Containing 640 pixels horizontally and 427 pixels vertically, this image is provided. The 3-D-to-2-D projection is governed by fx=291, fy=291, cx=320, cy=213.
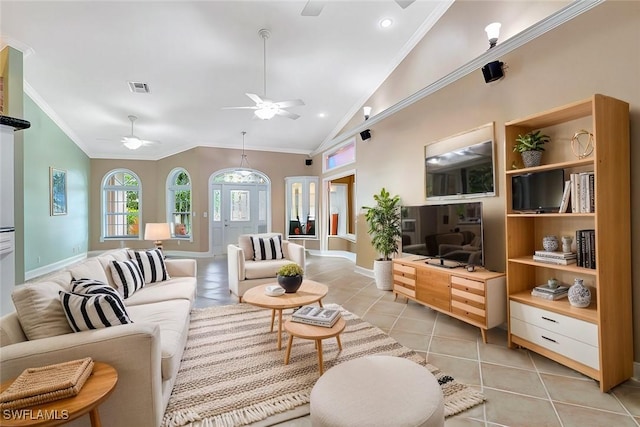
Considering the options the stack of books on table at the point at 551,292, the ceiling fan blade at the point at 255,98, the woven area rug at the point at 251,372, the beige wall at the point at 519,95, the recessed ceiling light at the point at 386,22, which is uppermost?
the recessed ceiling light at the point at 386,22

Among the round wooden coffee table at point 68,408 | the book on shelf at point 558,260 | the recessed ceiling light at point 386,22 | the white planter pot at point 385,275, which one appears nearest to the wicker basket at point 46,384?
the round wooden coffee table at point 68,408

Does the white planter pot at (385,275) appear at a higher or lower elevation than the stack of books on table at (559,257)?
lower

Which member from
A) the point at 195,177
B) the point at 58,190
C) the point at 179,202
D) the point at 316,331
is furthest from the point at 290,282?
the point at 179,202

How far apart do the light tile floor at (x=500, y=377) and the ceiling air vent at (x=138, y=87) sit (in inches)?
152

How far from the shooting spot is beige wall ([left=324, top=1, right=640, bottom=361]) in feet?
6.94

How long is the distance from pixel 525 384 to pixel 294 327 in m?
1.69

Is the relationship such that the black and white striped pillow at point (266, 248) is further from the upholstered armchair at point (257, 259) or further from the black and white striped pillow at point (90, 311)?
the black and white striped pillow at point (90, 311)

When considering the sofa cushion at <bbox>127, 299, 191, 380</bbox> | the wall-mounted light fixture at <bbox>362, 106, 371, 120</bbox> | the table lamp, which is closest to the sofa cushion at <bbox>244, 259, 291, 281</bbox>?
the sofa cushion at <bbox>127, 299, 191, 380</bbox>

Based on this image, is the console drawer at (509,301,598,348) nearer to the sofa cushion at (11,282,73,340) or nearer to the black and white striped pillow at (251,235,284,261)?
the black and white striped pillow at (251,235,284,261)

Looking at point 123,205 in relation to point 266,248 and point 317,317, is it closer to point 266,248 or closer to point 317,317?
point 266,248

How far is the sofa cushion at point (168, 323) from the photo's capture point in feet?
5.59

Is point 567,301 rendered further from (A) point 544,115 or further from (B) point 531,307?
(A) point 544,115

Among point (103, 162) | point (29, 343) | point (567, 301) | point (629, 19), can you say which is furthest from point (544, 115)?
point (103, 162)

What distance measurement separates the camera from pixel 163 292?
108 inches
